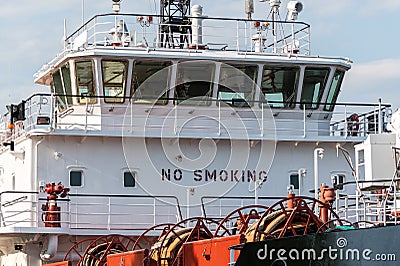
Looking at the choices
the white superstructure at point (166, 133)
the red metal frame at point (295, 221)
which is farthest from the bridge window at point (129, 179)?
the red metal frame at point (295, 221)

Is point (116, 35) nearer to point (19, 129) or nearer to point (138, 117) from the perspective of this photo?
point (138, 117)

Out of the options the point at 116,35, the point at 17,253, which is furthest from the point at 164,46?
the point at 17,253

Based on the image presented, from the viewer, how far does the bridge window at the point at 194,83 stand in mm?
22828

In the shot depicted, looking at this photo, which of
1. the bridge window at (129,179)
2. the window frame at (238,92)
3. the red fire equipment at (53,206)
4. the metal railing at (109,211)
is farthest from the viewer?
the window frame at (238,92)

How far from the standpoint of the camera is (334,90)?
78.7 ft

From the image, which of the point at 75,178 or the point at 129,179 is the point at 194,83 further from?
the point at 75,178

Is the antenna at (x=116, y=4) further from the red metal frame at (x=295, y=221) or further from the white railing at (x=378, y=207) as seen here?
the red metal frame at (x=295, y=221)

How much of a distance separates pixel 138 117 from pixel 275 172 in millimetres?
3506

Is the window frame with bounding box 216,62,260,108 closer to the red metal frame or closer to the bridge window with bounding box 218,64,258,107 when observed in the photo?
the bridge window with bounding box 218,64,258,107

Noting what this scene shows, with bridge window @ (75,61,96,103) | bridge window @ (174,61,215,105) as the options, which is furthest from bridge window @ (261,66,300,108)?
bridge window @ (75,61,96,103)

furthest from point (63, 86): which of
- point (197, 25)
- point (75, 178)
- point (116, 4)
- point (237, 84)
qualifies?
point (237, 84)

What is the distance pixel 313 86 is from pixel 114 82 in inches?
194

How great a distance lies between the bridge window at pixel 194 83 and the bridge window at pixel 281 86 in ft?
4.46

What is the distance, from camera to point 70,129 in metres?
21.8
